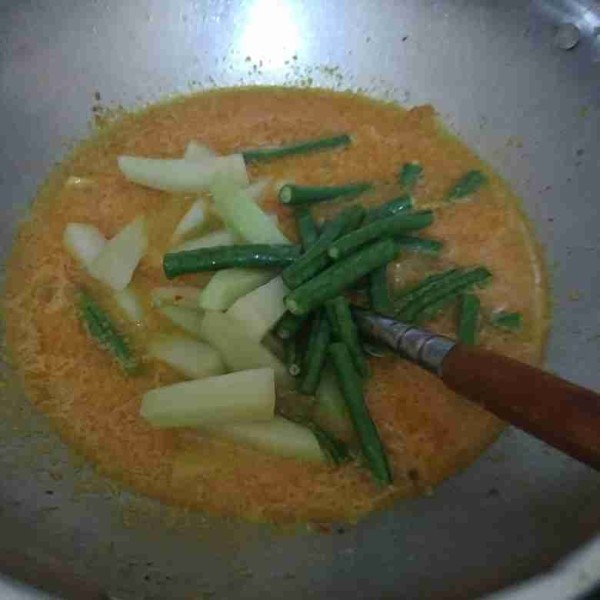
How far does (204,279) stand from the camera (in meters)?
1.86

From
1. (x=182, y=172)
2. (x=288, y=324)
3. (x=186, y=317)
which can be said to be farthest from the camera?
(x=182, y=172)

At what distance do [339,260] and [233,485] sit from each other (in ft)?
1.57

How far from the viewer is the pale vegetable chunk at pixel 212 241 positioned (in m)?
1.82

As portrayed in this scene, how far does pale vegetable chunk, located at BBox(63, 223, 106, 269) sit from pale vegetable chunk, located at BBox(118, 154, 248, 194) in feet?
0.56

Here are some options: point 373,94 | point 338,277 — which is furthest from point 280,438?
point 373,94

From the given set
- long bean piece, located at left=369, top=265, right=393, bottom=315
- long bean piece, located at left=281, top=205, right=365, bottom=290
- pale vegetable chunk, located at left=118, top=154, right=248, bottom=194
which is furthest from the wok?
long bean piece, located at left=281, top=205, right=365, bottom=290

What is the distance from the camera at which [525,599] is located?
1.13m

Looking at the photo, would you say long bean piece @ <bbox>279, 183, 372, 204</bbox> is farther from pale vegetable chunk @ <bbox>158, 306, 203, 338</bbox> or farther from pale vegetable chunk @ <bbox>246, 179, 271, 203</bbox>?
pale vegetable chunk @ <bbox>158, 306, 203, 338</bbox>

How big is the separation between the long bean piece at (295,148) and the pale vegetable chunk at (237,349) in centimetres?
54

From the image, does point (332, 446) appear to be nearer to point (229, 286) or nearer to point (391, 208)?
point (229, 286)

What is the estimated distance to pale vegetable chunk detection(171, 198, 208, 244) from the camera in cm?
192

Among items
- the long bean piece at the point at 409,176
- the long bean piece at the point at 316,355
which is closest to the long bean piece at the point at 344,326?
the long bean piece at the point at 316,355

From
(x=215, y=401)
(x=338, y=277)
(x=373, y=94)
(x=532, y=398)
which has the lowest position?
(x=532, y=398)

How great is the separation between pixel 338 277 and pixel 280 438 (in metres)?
0.32
